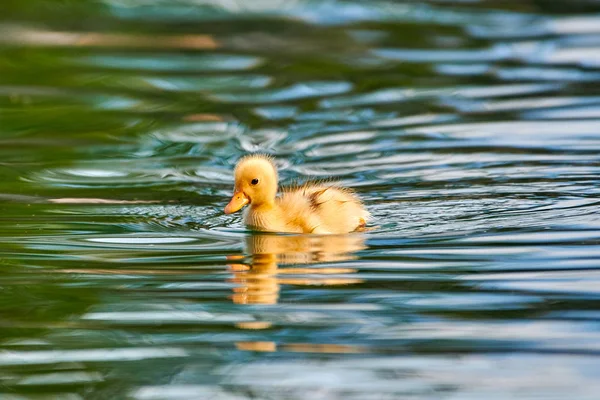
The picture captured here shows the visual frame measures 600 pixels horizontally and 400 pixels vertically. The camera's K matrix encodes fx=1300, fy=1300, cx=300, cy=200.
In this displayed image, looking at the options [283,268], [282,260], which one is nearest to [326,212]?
[282,260]

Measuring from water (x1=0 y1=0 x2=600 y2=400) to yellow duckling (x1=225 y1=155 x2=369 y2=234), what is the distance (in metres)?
0.13

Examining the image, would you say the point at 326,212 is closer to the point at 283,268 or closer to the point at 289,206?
the point at 289,206

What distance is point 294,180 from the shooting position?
798cm

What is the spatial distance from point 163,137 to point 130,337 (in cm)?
476

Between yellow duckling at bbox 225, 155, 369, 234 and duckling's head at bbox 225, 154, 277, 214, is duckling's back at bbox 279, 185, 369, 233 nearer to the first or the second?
yellow duckling at bbox 225, 155, 369, 234

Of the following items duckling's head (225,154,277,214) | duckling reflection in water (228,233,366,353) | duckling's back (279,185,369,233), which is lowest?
duckling reflection in water (228,233,366,353)

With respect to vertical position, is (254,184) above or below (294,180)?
above

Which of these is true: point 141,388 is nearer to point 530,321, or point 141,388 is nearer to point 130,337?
point 130,337

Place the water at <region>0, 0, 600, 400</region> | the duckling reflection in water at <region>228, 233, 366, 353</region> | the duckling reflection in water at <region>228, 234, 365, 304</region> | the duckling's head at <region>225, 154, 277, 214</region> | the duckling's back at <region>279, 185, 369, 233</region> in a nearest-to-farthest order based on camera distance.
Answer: the water at <region>0, 0, 600, 400</region> < the duckling reflection in water at <region>228, 233, 366, 353</region> < the duckling reflection in water at <region>228, 234, 365, 304</region> < the duckling's back at <region>279, 185, 369, 233</region> < the duckling's head at <region>225, 154, 277, 214</region>

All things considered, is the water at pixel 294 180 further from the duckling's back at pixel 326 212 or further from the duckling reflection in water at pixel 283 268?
the duckling's back at pixel 326 212

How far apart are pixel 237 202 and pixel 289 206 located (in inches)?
10.6

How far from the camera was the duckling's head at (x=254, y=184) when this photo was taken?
6.59 metres

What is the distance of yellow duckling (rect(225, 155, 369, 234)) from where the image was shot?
255 inches

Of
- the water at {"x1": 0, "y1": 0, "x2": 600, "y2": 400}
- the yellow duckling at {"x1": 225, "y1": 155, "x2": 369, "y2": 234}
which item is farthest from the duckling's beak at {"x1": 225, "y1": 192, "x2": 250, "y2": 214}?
the water at {"x1": 0, "y1": 0, "x2": 600, "y2": 400}
